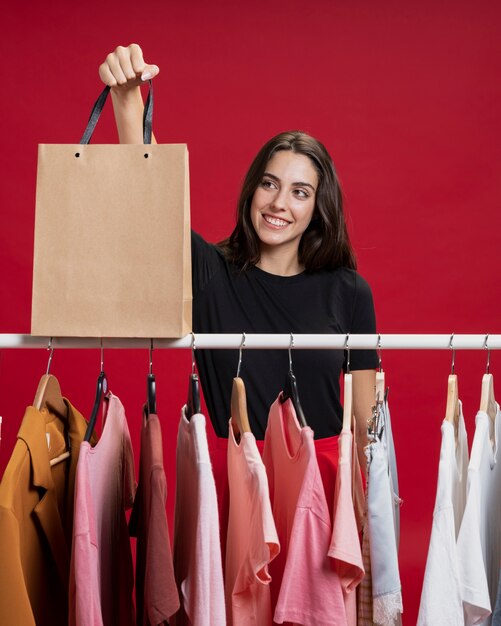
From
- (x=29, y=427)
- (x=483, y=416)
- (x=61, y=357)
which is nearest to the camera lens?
(x=29, y=427)

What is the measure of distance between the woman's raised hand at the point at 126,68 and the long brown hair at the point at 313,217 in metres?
0.59

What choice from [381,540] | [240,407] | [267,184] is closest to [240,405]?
[240,407]

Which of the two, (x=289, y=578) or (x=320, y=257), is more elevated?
(x=320, y=257)

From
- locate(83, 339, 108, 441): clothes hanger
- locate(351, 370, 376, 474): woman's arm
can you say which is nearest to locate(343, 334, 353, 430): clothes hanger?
locate(83, 339, 108, 441): clothes hanger

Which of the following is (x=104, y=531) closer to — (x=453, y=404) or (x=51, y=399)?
(x=51, y=399)

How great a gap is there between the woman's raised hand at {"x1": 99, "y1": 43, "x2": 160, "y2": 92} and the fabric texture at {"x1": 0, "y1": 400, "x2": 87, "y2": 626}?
0.61 m

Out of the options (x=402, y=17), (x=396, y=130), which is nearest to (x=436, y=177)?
(x=396, y=130)

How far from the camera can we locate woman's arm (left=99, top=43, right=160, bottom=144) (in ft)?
5.42

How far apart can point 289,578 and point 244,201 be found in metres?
1.02

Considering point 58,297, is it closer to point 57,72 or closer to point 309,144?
point 309,144

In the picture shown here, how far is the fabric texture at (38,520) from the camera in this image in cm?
139

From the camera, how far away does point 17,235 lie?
3.44 metres

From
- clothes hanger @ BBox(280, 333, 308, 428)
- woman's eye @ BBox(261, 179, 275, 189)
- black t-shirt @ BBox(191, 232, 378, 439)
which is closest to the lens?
clothes hanger @ BBox(280, 333, 308, 428)

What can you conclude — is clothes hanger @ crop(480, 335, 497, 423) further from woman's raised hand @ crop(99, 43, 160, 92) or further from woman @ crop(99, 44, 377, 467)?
woman's raised hand @ crop(99, 43, 160, 92)
